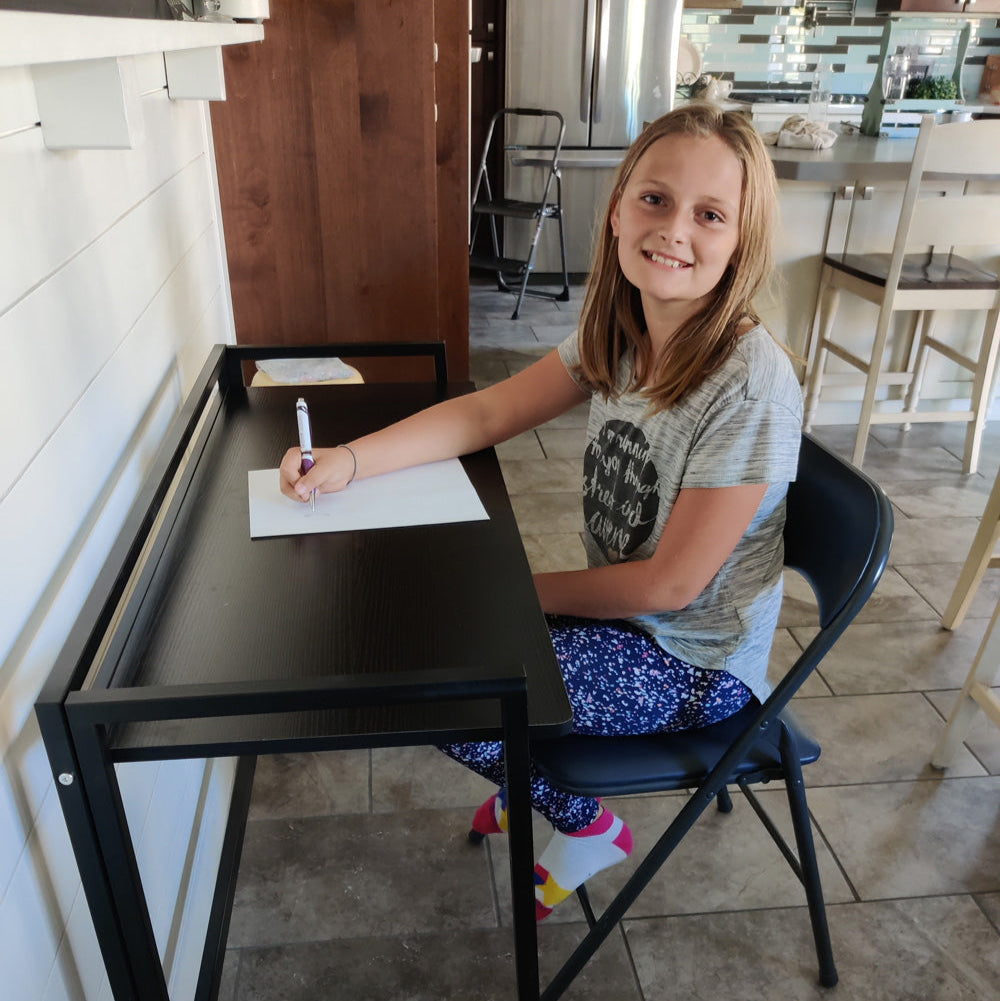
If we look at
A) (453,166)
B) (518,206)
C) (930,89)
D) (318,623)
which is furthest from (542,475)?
(930,89)

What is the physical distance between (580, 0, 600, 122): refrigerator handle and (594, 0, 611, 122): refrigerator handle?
3 centimetres

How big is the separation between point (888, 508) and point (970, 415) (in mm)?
2431

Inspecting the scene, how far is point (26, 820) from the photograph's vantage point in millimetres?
782

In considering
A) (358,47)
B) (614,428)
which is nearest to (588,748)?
(614,428)

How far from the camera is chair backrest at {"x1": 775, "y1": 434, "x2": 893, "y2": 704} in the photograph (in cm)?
101

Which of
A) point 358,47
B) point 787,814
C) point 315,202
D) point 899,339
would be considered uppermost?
point 358,47

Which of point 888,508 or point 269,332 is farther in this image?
point 269,332

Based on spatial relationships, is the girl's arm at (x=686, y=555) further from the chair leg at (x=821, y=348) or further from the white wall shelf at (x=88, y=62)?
the chair leg at (x=821, y=348)

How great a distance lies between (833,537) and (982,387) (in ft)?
7.71

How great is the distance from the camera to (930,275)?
2988mm

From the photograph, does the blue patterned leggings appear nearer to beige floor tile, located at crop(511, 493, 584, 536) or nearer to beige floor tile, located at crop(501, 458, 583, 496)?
beige floor tile, located at crop(511, 493, 584, 536)

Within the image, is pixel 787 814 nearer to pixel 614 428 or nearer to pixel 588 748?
pixel 588 748

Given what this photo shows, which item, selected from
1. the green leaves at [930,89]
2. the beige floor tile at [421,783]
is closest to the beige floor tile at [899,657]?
the beige floor tile at [421,783]

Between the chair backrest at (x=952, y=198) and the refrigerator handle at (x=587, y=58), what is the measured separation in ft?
9.12
